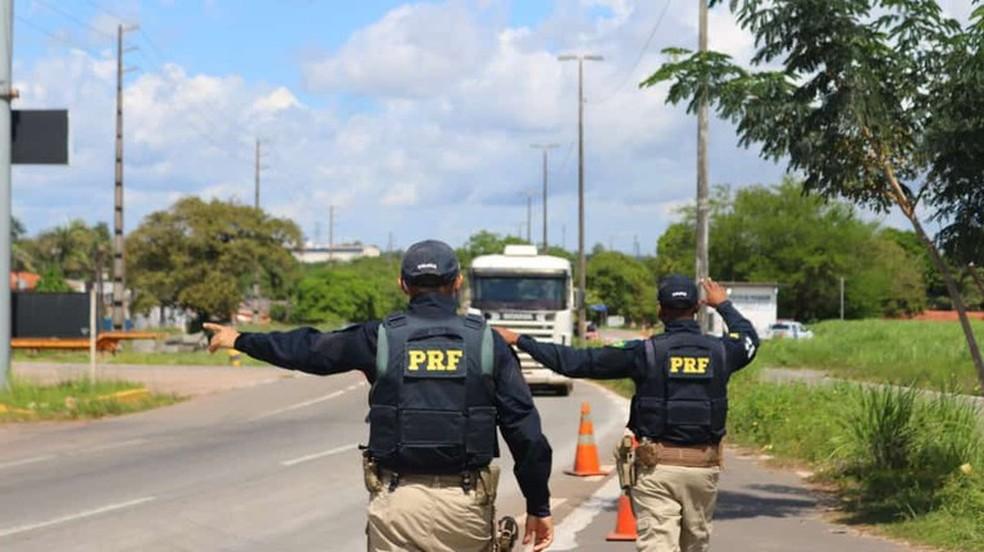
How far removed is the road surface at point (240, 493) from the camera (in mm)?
9508

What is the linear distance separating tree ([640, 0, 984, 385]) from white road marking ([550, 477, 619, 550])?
11.0ft

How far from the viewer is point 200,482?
42.7ft

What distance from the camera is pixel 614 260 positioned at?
396ft

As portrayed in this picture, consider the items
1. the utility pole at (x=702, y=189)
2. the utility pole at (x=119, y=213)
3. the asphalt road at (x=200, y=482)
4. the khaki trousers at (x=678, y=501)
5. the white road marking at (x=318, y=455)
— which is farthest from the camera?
the utility pole at (x=119, y=213)

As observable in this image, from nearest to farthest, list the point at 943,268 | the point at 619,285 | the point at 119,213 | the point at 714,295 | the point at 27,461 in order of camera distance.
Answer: the point at 714,295, the point at 943,268, the point at 27,461, the point at 119,213, the point at 619,285

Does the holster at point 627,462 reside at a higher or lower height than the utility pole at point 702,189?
lower

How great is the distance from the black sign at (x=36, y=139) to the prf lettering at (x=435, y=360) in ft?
67.5

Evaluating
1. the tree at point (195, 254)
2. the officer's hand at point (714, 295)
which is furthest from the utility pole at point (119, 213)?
the officer's hand at point (714, 295)

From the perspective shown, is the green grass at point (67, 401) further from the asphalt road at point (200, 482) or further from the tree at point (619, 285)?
the tree at point (619, 285)

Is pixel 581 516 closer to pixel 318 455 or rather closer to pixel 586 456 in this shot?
pixel 586 456

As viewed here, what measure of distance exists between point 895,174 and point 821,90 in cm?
105

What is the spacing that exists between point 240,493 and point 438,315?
8.28 m

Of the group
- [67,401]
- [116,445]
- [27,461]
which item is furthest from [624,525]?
[67,401]

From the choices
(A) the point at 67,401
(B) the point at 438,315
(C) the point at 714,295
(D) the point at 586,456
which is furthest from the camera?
(A) the point at 67,401
